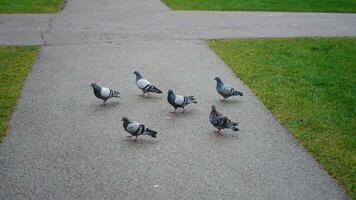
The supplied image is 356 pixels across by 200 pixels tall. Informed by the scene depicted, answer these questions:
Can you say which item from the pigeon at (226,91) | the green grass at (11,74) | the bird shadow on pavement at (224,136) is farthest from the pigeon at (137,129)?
the pigeon at (226,91)

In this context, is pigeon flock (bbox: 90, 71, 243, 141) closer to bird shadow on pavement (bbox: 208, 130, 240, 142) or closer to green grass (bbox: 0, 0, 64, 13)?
bird shadow on pavement (bbox: 208, 130, 240, 142)

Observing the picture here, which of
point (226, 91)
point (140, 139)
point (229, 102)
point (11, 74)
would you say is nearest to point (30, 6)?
point (11, 74)

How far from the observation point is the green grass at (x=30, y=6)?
761 inches

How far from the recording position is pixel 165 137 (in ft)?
26.8

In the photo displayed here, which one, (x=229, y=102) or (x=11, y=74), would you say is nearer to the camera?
(x=229, y=102)

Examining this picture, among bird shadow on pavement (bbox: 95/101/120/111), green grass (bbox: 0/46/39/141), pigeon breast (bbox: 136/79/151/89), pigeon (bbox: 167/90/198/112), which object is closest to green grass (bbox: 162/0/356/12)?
green grass (bbox: 0/46/39/141)

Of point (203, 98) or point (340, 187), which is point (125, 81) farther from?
point (340, 187)

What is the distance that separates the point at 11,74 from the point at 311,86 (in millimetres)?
6397

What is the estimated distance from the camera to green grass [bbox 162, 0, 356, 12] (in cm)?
2100

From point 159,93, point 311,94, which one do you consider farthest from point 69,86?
point 311,94

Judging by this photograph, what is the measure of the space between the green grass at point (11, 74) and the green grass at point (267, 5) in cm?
905

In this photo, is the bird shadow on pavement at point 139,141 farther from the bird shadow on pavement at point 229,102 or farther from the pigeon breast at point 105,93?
the bird shadow on pavement at point 229,102

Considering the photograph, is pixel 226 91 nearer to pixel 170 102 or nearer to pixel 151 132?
pixel 170 102

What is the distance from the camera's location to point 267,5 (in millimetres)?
21672
